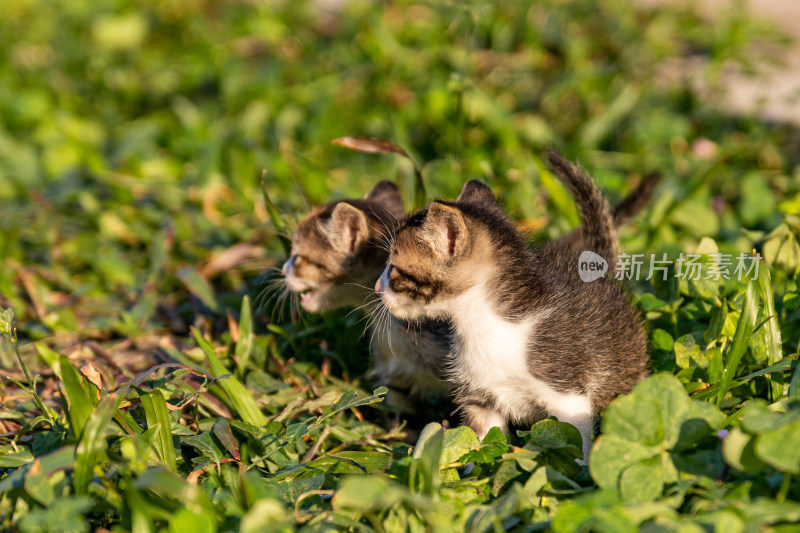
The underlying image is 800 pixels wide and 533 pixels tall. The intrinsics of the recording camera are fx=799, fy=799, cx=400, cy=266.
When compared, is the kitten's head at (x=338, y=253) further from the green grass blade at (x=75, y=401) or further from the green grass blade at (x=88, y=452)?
the green grass blade at (x=88, y=452)

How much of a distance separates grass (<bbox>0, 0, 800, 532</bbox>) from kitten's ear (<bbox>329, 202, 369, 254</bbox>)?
0.45 m

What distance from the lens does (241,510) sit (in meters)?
2.56

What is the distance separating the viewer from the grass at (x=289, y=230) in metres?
2.53

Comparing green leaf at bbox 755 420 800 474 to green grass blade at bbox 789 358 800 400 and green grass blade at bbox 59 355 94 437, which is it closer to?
green grass blade at bbox 789 358 800 400

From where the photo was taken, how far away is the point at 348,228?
3803 mm

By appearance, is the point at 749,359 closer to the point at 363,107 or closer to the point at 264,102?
the point at 363,107

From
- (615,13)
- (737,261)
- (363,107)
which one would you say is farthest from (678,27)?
(737,261)

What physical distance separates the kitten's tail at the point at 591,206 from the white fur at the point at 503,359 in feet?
2.54

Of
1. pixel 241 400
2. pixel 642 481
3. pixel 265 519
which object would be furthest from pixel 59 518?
pixel 642 481

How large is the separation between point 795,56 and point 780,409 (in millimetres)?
5132

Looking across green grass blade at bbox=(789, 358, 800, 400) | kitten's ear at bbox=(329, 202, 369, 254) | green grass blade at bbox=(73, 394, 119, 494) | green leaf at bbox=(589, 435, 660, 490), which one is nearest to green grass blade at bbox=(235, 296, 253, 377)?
kitten's ear at bbox=(329, 202, 369, 254)

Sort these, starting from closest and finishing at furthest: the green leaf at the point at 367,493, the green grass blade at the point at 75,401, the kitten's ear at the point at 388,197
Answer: the green leaf at the point at 367,493
the green grass blade at the point at 75,401
the kitten's ear at the point at 388,197

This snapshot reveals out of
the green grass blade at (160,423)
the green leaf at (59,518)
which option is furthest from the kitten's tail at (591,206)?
the green leaf at (59,518)

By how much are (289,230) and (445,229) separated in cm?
143
